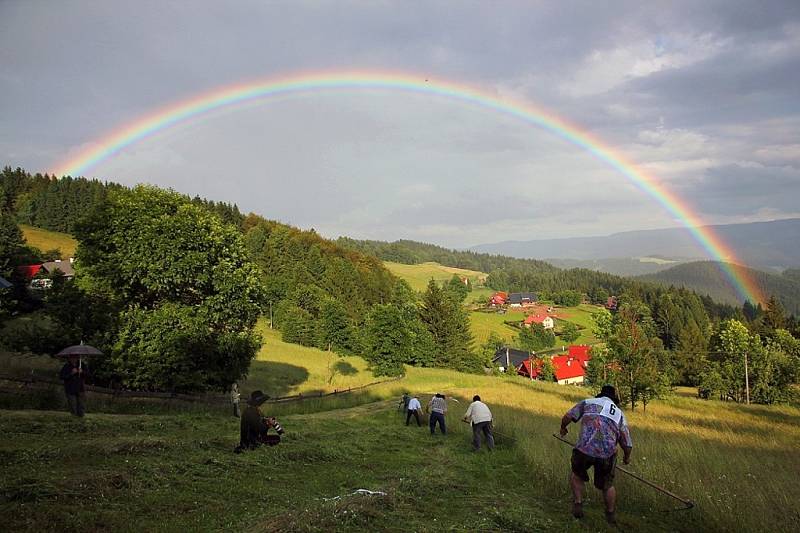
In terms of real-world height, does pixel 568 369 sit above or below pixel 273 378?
below

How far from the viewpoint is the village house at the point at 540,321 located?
144 meters

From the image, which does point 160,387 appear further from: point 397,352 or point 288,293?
point 288,293

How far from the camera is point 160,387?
24.7 meters

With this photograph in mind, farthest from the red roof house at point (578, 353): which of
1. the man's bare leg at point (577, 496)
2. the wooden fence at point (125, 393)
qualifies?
the man's bare leg at point (577, 496)

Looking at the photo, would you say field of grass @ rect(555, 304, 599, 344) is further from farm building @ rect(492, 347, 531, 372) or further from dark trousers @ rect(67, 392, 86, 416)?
dark trousers @ rect(67, 392, 86, 416)

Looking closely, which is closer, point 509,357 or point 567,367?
point 567,367

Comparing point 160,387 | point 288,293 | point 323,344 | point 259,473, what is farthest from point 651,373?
point 288,293

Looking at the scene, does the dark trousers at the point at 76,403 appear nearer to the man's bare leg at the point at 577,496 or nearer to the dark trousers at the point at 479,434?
the dark trousers at the point at 479,434

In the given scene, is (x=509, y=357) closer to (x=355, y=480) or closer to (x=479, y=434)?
(x=479, y=434)

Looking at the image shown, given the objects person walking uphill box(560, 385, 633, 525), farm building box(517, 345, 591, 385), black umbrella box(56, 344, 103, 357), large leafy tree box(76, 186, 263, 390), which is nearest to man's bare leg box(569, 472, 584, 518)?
person walking uphill box(560, 385, 633, 525)

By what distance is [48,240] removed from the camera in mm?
100188

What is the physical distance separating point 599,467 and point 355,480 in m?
5.70

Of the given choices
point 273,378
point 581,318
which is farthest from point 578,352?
point 273,378

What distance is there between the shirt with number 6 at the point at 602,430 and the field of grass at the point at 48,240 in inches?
4262
